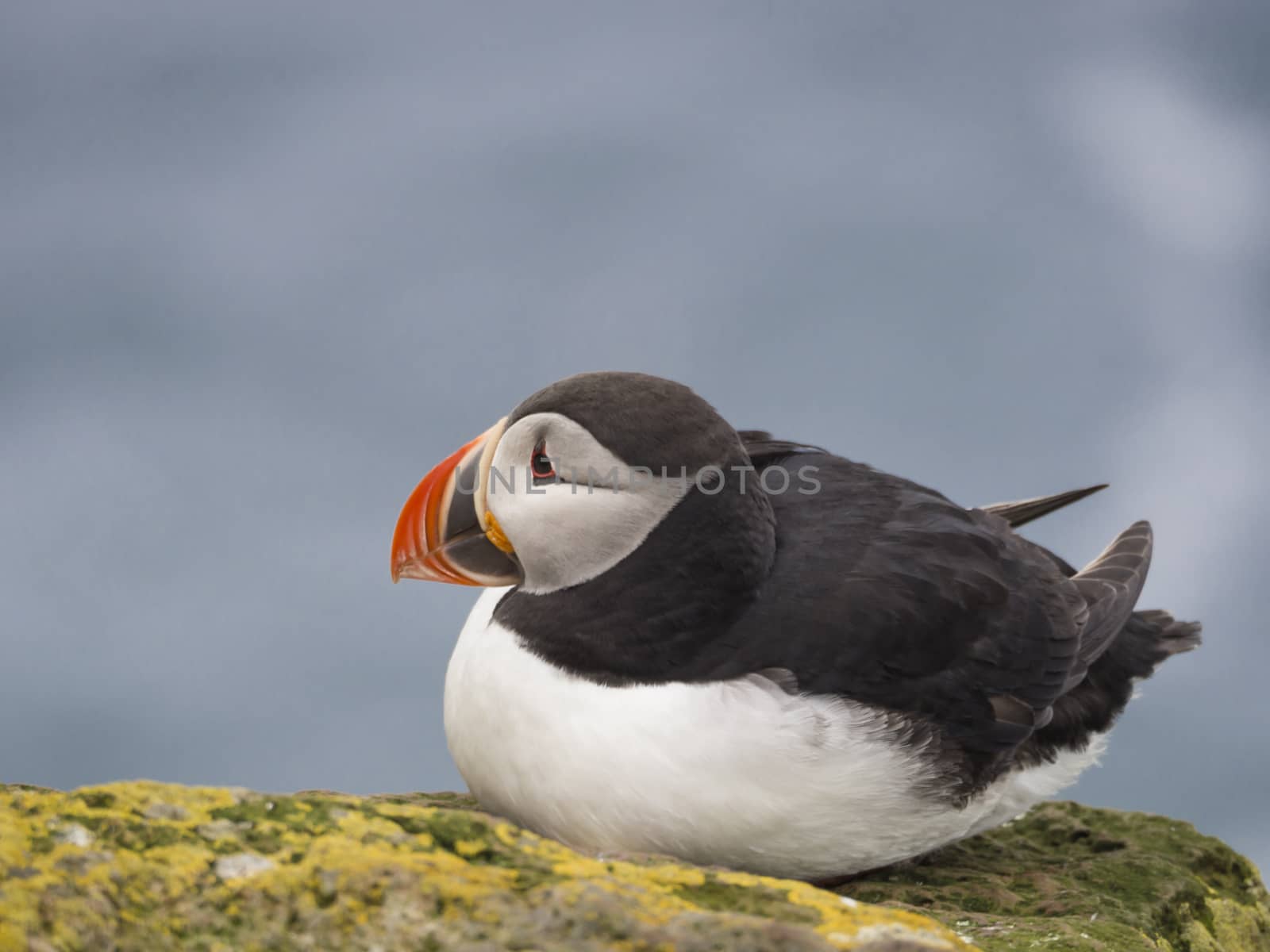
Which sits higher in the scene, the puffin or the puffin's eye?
the puffin's eye

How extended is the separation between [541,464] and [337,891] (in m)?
1.77

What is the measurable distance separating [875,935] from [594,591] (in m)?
1.65

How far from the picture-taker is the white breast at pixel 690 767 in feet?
12.7

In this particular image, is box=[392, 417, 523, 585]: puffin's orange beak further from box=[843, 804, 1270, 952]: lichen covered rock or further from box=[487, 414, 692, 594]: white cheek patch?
box=[843, 804, 1270, 952]: lichen covered rock

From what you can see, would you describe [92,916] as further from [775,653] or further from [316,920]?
[775,653]

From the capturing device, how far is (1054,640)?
4652mm

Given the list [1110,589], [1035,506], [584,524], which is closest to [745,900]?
[584,524]

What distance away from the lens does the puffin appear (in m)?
3.92

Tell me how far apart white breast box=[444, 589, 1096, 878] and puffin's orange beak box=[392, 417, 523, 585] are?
0.82 feet

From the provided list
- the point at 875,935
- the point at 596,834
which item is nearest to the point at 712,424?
the point at 596,834

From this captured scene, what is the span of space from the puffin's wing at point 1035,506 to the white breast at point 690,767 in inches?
73.2

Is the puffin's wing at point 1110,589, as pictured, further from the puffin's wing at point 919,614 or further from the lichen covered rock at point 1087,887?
the lichen covered rock at point 1087,887

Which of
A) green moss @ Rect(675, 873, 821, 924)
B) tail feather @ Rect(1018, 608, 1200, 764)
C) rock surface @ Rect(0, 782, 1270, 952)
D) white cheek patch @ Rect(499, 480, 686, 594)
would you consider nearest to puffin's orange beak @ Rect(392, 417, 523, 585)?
white cheek patch @ Rect(499, 480, 686, 594)

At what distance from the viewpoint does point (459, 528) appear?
435 cm
